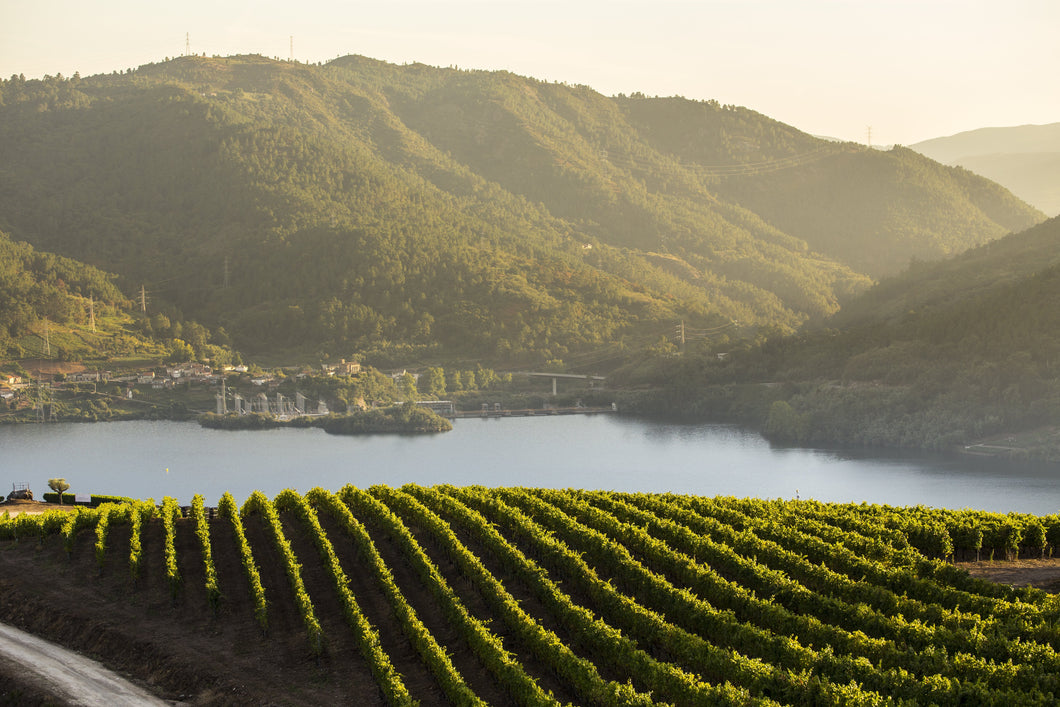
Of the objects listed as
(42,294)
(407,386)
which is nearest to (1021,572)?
(407,386)

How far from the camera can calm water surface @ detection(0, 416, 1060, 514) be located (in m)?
57.0

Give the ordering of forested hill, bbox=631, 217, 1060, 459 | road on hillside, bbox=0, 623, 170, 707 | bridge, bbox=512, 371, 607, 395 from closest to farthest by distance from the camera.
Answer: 1. road on hillside, bbox=0, 623, 170, 707
2. forested hill, bbox=631, 217, 1060, 459
3. bridge, bbox=512, 371, 607, 395

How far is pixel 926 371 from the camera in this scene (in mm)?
70500

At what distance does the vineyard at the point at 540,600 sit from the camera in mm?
15305

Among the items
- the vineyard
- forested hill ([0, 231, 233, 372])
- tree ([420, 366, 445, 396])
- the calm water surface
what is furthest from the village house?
the vineyard

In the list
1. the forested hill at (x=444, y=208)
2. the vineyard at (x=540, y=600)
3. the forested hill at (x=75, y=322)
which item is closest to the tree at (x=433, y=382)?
the forested hill at (x=444, y=208)

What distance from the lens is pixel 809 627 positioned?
16.7 meters

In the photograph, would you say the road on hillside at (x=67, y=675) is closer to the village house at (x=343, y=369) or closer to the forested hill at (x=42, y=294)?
the village house at (x=343, y=369)

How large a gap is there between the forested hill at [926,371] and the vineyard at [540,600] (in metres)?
43.6

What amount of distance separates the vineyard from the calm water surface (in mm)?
31006

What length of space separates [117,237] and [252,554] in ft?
354

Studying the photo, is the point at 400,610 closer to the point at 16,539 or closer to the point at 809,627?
the point at 809,627

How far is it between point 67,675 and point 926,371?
62246 millimetres

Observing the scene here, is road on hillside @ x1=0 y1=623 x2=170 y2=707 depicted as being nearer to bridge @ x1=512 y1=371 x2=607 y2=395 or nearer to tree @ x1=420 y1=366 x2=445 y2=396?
tree @ x1=420 y1=366 x2=445 y2=396
